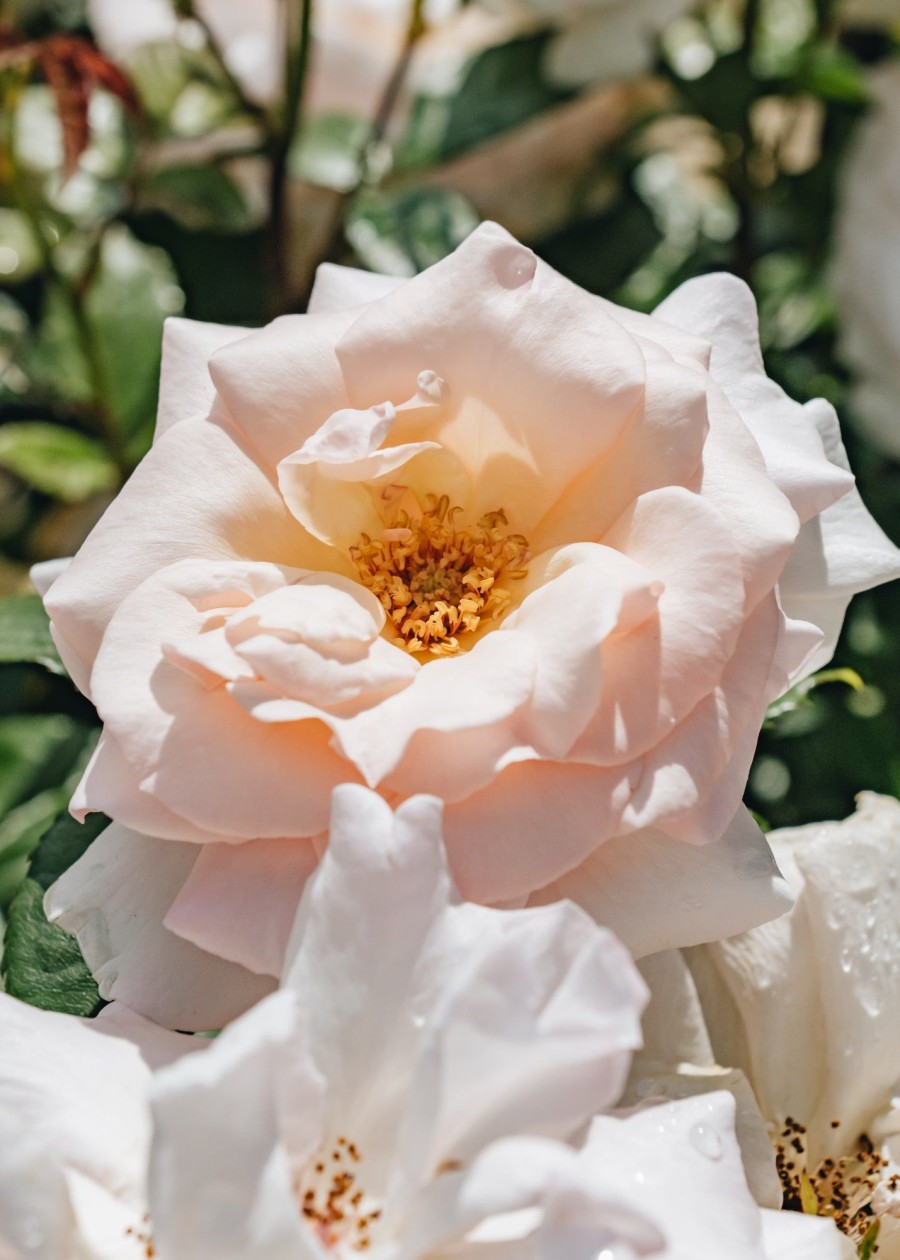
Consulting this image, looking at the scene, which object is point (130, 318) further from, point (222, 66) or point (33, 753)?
point (33, 753)

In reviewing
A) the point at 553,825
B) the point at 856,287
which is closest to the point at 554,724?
the point at 553,825

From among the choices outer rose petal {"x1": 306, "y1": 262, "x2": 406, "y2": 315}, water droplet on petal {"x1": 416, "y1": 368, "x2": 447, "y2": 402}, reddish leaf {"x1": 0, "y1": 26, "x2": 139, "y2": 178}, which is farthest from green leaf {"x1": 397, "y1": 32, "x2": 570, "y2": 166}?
water droplet on petal {"x1": 416, "y1": 368, "x2": 447, "y2": 402}

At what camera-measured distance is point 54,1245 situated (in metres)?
0.37

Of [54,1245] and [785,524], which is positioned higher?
[785,524]

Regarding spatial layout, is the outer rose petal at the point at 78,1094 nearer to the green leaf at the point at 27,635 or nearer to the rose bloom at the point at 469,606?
the rose bloom at the point at 469,606

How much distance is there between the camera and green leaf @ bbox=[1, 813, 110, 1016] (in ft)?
1.62

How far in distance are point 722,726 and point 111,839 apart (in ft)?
0.67

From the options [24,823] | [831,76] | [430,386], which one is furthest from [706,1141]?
[831,76]

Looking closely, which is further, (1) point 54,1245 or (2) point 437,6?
(2) point 437,6

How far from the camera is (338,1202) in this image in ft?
1.26

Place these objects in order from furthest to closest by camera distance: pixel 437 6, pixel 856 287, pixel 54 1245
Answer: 1. pixel 437 6
2. pixel 856 287
3. pixel 54 1245

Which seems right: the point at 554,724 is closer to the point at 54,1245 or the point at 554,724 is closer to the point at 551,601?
the point at 551,601

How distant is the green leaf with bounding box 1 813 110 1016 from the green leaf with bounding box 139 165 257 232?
1.79ft

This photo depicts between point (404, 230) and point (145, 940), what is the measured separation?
1.92ft
